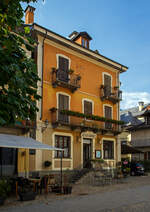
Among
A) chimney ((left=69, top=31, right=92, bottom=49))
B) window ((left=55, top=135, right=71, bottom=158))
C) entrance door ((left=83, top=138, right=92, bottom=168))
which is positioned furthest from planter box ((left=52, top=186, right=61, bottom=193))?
chimney ((left=69, top=31, right=92, bottom=49))

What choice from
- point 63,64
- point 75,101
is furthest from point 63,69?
point 75,101

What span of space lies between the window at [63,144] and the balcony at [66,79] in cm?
366

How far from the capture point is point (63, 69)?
19.2m

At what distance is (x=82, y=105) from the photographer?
20.2 m

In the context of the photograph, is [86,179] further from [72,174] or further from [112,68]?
[112,68]

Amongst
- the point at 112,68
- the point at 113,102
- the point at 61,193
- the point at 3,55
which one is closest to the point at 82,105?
the point at 113,102

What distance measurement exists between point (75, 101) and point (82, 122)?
1.73 metres

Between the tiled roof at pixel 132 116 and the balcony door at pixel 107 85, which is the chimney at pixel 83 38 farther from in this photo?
the tiled roof at pixel 132 116

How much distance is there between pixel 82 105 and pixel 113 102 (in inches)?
151

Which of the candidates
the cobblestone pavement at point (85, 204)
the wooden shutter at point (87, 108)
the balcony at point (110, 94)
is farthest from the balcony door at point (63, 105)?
the cobblestone pavement at point (85, 204)

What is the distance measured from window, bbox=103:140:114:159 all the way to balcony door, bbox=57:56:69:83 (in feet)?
21.5

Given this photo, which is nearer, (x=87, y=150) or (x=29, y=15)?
(x=29, y=15)

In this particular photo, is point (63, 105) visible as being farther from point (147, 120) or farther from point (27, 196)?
point (147, 120)

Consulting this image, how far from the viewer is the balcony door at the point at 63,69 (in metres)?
18.7
